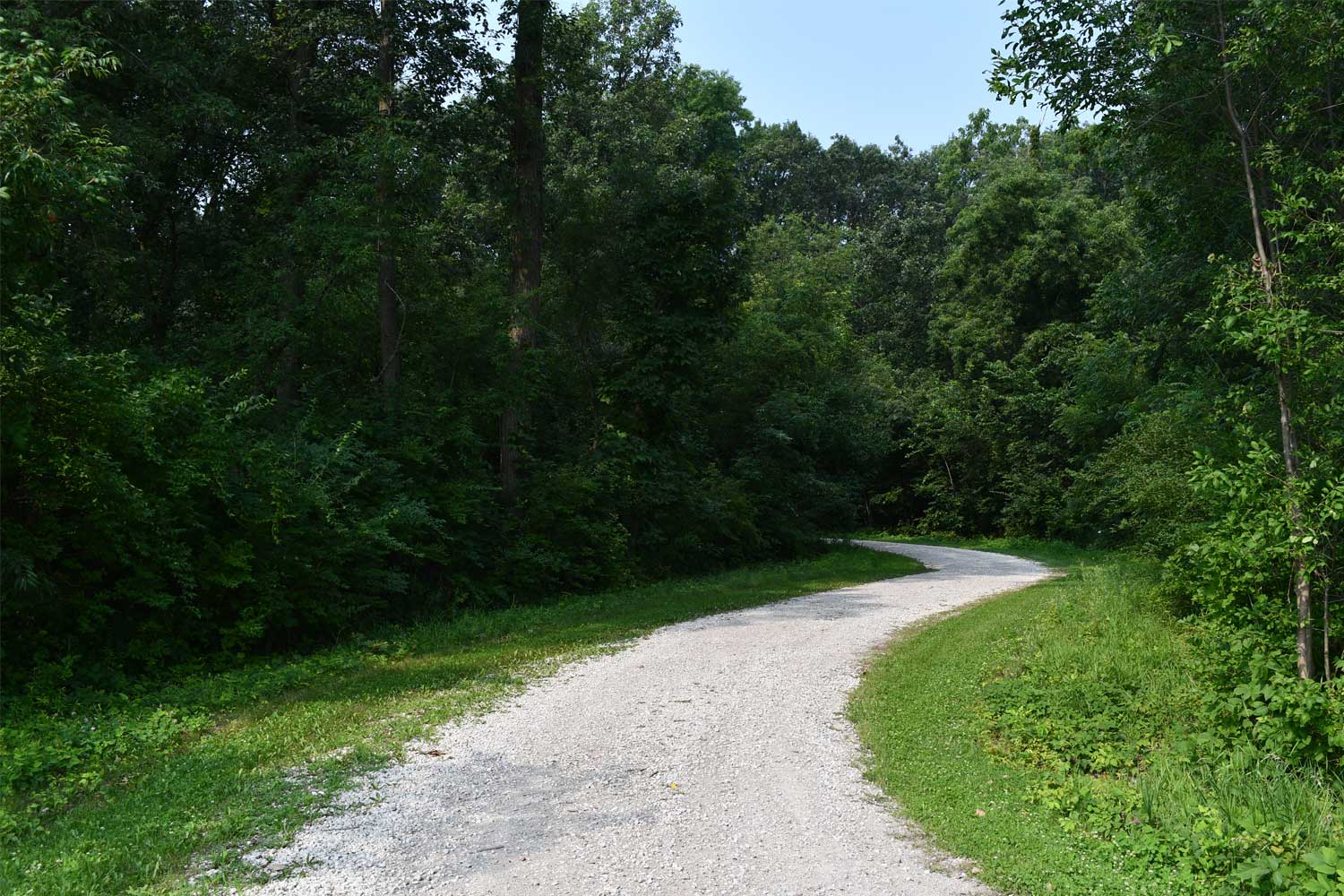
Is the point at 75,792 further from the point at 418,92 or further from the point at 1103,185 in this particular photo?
the point at 1103,185

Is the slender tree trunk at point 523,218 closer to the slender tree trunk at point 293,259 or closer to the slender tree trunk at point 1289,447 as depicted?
the slender tree trunk at point 293,259

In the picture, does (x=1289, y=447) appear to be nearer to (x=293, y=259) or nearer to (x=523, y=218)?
(x=523, y=218)

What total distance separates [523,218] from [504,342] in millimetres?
2667

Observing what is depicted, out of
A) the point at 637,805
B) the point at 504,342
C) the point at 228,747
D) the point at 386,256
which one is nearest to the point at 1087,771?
the point at 637,805

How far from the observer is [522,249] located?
1648 cm

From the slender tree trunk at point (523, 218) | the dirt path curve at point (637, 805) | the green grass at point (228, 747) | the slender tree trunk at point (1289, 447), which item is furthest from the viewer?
the slender tree trunk at point (523, 218)

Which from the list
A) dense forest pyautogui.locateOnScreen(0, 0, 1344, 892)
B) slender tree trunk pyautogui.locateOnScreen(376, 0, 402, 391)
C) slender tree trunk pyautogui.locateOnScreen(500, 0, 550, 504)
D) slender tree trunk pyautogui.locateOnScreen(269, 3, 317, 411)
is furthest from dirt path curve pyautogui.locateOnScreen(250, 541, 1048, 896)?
slender tree trunk pyautogui.locateOnScreen(269, 3, 317, 411)

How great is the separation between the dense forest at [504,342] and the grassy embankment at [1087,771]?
61cm

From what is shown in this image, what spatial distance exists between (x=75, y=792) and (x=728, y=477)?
17136 mm

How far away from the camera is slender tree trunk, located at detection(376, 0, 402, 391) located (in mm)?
13724

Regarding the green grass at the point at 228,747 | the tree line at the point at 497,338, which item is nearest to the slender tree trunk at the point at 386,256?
the tree line at the point at 497,338

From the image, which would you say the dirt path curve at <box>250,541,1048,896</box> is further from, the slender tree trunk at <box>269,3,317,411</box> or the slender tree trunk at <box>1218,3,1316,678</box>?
the slender tree trunk at <box>269,3,317,411</box>

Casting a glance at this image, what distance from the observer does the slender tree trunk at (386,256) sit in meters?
13.7

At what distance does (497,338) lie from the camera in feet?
50.9
